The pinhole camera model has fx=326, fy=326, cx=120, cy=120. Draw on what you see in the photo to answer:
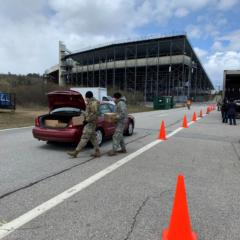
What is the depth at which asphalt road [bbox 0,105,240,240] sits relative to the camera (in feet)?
13.5

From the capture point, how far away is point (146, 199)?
5301mm

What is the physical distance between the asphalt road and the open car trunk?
0.74 m

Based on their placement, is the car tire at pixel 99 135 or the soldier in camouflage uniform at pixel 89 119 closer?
the soldier in camouflage uniform at pixel 89 119

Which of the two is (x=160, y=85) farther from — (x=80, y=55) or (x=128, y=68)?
(x=80, y=55)

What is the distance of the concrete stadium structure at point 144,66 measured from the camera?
64.7 m

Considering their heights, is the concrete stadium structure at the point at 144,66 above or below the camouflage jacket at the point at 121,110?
above

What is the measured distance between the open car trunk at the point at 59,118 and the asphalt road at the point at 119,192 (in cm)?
74

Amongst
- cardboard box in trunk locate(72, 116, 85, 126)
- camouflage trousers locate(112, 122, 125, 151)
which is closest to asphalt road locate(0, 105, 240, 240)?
camouflage trousers locate(112, 122, 125, 151)

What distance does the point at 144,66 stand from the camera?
68.3m

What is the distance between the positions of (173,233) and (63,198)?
222cm

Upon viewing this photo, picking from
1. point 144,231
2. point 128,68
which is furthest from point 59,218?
point 128,68

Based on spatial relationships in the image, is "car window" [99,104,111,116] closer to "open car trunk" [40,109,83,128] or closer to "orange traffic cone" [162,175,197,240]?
"open car trunk" [40,109,83,128]

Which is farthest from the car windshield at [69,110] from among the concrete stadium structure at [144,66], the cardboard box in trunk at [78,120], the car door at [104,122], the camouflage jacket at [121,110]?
the concrete stadium structure at [144,66]

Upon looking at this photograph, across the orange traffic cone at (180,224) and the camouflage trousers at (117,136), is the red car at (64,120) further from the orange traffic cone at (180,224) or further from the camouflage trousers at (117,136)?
the orange traffic cone at (180,224)
